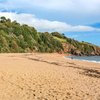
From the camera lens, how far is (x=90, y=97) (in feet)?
38.3

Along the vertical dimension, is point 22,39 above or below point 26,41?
above

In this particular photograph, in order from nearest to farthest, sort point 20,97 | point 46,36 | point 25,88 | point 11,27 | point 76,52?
point 20,97 → point 25,88 → point 11,27 → point 46,36 → point 76,52

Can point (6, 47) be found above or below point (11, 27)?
below

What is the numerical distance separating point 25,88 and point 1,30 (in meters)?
74.3

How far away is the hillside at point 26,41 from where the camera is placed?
82.4m

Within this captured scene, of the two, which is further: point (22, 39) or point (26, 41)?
point (26, 41)

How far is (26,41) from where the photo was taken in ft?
302

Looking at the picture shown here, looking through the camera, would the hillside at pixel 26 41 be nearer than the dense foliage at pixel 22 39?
No

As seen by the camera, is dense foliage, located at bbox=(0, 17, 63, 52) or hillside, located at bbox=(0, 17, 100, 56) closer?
dense foliage, located at bbox=(0, 17, 63, 52)

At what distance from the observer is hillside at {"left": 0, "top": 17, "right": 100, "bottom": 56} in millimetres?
82375

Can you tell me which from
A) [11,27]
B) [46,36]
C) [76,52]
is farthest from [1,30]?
[76,52]

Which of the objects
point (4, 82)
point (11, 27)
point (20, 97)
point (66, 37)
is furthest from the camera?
point (66, 37)

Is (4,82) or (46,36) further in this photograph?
(46,36)

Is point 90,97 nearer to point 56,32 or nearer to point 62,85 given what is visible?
point 62,85
